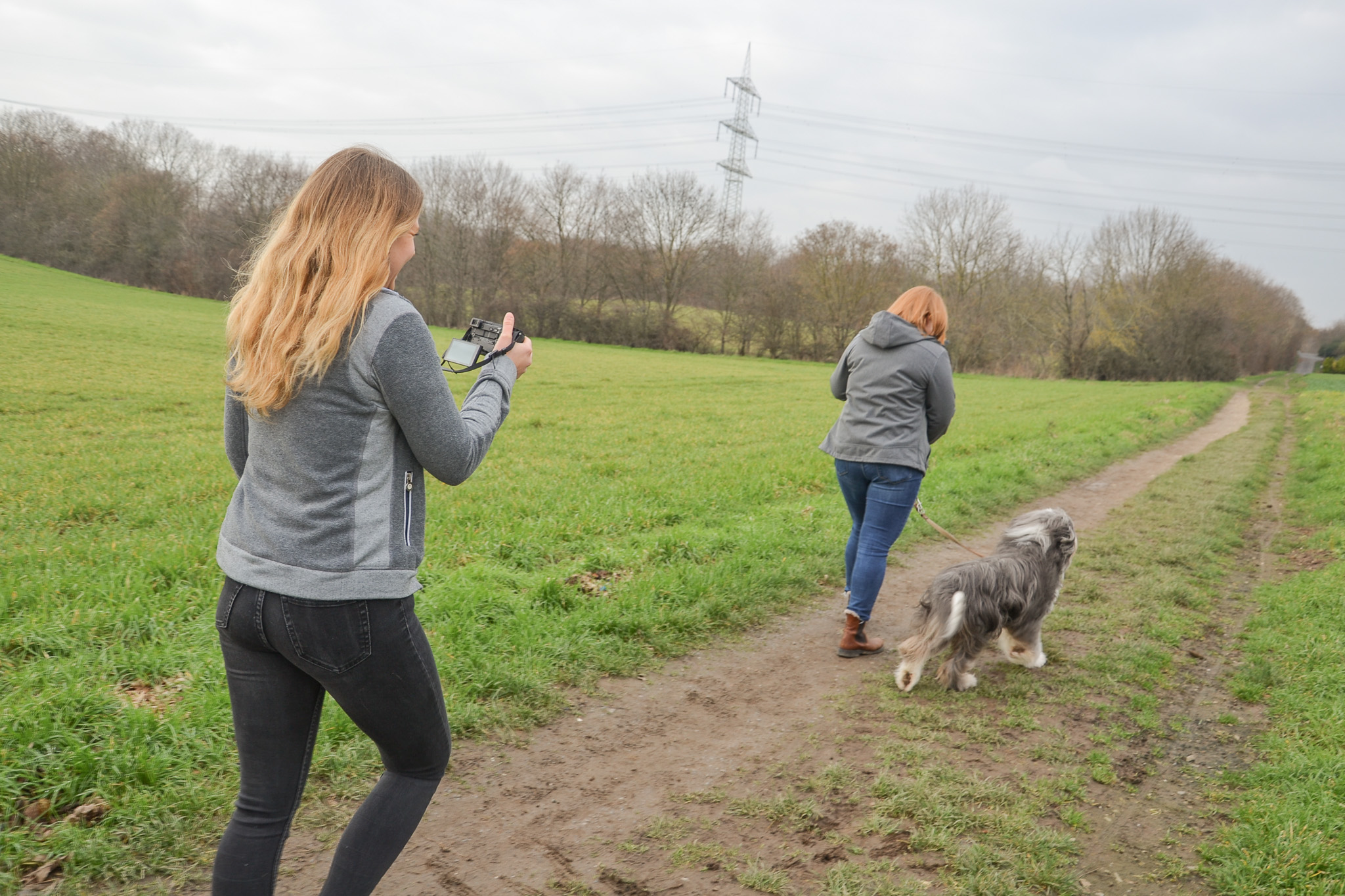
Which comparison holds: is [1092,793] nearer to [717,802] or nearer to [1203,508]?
[717,802]

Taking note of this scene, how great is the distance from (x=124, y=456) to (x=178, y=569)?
5871mm

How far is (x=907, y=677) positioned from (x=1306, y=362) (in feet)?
337

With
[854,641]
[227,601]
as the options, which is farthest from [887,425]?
[227,601]

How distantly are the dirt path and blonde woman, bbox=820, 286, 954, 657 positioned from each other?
0.60 meters

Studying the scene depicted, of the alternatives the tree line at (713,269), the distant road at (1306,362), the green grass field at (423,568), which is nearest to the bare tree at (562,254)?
the tree line at (713,269)

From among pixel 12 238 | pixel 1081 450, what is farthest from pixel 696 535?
pixel 12 238

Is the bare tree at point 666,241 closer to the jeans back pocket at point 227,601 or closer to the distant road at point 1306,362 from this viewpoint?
the jeans back pocket at point 227,601

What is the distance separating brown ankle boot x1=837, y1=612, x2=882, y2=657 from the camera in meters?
5.25

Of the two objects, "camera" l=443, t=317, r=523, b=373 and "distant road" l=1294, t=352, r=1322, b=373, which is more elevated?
"distant road" l=1294, t=352, r=1322, b=373

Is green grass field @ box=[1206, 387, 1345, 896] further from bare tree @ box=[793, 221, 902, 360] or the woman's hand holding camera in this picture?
bare tree @ box=[793, 221, 902, 360]

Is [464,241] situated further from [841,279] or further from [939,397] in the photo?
[939,397]

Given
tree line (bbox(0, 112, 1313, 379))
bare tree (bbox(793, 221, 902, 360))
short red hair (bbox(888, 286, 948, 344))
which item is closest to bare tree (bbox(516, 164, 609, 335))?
tree line (bbox(0, 112, 1313, 379))

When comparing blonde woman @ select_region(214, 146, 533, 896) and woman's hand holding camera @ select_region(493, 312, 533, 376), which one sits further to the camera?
woman's hand holding camera @ select_region(493, 312, 533, 376)

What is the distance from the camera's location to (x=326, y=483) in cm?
187
